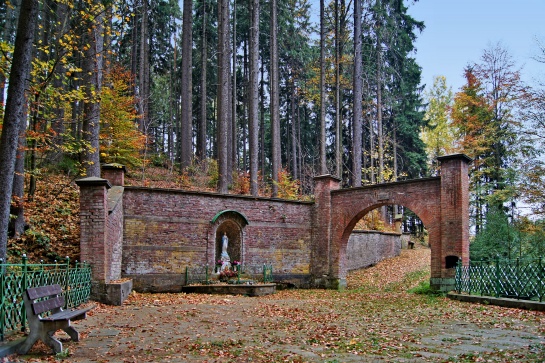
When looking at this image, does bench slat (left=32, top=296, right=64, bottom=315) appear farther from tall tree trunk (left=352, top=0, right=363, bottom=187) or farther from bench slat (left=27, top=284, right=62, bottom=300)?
tall tree trunk (left=352, top=0, right=363, bottom=187)

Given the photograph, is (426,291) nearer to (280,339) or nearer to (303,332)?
(303,332)

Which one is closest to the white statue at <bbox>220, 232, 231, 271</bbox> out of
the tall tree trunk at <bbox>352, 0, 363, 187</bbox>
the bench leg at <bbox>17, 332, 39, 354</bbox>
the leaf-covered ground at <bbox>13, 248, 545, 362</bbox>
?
the leaf-covered ground at <bbox>13, 248, 545, 362</bbox>

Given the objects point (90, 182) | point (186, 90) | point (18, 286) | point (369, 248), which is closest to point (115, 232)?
point (90, 182)

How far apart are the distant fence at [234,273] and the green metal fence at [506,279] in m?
7.15

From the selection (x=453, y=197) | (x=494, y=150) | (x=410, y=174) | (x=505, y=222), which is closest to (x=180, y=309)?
(x=453, y=197)

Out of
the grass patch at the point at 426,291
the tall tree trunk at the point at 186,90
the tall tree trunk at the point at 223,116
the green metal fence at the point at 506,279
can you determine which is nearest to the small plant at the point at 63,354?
the green metal fence at the point at 506,279

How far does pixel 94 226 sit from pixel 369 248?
16.1 m

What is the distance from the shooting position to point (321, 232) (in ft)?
60.5

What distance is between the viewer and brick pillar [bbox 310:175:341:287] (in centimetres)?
1823

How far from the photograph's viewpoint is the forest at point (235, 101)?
11.5 metres

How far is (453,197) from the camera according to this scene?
14633 millimetres

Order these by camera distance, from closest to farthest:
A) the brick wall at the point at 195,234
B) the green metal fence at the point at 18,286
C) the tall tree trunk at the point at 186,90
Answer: the green metal fence at the point at 18,286 → the brick wall at the point at 195,234 → the tall tree trunk at the point at 186,90

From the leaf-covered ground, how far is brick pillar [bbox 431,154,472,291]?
6.54ft

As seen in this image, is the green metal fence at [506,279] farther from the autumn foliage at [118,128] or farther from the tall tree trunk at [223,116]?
the autumn foliage at [118,128]
